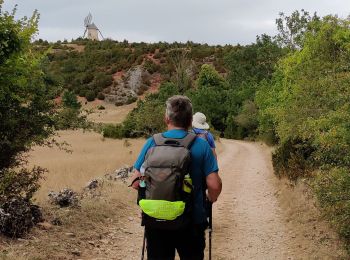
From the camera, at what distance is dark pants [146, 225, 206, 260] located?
13.2 ft

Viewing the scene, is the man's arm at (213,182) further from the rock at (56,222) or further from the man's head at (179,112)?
the rock at (56,222)

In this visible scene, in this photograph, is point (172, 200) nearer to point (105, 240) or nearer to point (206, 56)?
point (105, 240)

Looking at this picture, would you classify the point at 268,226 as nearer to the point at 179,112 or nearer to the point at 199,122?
the point at 199,122

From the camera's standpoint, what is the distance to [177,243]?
4.09 meters

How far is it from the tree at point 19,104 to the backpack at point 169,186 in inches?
160

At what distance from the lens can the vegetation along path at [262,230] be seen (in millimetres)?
7914

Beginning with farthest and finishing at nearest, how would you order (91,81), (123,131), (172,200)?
1. (91,81)
2. (123,131)
3. (172,200)

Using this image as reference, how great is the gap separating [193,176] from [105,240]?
188 inches

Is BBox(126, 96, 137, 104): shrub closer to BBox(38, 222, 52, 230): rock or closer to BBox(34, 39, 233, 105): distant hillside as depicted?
BBox(34, 39, 233, 105): distant hillside

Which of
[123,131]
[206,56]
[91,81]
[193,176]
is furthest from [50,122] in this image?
[206,56]

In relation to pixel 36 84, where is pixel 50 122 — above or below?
below

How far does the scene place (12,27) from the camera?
7906mm

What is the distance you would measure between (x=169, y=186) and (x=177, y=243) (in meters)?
0.57

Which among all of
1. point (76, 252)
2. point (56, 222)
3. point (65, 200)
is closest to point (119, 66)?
point (65, 200)
